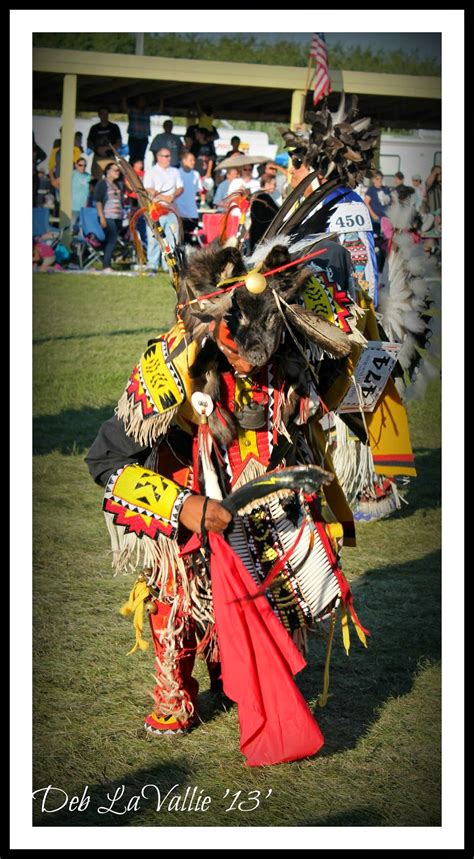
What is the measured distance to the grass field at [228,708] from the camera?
114 inches

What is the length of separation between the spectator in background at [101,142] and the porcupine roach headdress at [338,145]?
10.1m

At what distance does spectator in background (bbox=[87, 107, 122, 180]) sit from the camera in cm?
1523

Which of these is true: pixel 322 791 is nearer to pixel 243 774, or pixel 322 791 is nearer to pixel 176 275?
pixel 243 774

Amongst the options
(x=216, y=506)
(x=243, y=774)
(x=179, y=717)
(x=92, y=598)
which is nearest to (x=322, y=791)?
(x=243, y=774)

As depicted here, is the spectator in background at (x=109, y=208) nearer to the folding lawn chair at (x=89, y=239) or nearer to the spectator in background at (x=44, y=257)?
the folding lawn chair at (x=89, y=239)

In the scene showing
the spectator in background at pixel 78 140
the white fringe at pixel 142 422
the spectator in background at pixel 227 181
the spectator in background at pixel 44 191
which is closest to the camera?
the white fringe at pixel 142 422

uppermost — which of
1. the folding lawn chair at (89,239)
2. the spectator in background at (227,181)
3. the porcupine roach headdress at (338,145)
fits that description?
the spectator in background at (227,181)

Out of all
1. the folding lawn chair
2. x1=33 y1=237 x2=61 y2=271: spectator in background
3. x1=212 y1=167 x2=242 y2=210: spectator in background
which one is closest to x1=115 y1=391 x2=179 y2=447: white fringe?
x1=212 y1=167 x2=242 y2=210: spectator in background

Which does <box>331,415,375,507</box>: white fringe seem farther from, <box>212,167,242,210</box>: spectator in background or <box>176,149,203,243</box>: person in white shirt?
<box>212,167,242,210</box>: spectator in background

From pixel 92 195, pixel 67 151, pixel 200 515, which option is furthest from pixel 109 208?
pixel 200 515

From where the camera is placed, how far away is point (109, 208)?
15070 mm

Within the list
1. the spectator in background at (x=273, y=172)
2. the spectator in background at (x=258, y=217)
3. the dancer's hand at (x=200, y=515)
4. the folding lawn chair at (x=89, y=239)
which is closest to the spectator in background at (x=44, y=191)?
the folding lawn chair at (x=89, y=239)

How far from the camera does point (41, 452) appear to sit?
6680 millimetres

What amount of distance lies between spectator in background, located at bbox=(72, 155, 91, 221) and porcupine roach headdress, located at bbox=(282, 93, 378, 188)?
33.9 feet
